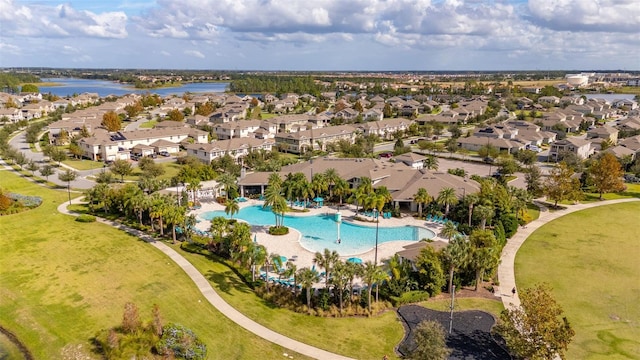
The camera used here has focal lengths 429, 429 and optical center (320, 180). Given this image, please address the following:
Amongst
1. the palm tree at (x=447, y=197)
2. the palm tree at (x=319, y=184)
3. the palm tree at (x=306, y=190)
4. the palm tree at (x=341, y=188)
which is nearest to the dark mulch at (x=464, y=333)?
the palm tree at (x=447, y=197)

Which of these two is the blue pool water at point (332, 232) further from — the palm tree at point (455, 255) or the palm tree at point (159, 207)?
the palm tree at point (455, 255)

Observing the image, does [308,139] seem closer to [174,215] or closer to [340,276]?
[174,215]

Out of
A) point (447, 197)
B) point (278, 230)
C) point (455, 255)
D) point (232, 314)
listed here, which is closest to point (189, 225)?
point (278, 230)

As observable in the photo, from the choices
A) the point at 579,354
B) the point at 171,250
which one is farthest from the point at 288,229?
the point at 579,354

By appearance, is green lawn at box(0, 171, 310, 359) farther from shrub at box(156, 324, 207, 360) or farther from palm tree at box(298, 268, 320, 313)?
palm tree at box(298, 268, 320, 313)

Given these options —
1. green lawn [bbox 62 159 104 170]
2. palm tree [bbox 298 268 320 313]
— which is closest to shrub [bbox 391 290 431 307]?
palm tree [bbox 298 268 320 313]

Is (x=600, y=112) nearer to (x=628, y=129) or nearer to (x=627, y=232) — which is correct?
(x=628, y=129)

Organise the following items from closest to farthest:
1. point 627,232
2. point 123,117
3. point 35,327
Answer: point 35,327 → point 627,232 → point 123,117
